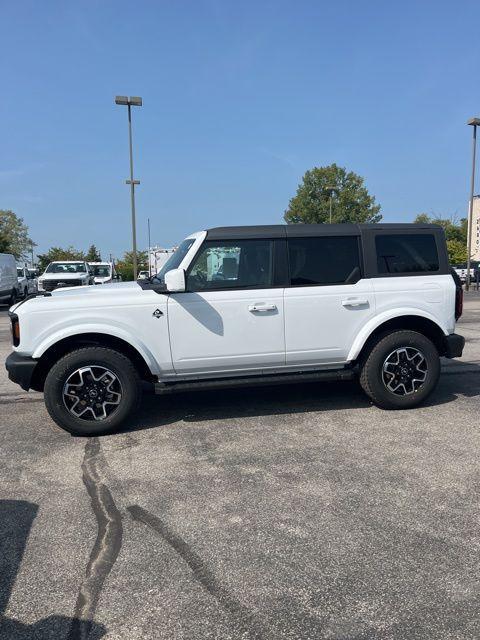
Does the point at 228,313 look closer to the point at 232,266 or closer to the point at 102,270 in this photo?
the point at 232,266

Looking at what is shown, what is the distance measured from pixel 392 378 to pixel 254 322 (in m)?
1.57

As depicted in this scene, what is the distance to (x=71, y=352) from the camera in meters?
4.64

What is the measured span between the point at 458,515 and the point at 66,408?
129 inches

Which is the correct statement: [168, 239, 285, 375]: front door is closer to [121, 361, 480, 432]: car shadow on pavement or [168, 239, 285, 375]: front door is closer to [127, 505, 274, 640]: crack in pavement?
[121, 361, 480, 432]: car shadow on pavement

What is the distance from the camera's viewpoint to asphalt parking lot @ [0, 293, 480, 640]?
89.4 inches

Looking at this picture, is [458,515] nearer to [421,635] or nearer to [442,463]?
[442,463]

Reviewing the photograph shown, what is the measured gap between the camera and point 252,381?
498 cm

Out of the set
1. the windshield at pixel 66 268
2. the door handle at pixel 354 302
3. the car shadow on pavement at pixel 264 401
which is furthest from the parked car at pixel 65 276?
the door handle at pixel 354 302

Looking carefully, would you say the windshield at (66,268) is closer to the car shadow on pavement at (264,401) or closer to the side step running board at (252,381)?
the car shadow on pavement at (264,401)

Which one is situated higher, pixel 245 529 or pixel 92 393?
pixel 92 393

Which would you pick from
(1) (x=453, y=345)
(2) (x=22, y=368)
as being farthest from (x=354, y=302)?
(2) (x=22, y=368)

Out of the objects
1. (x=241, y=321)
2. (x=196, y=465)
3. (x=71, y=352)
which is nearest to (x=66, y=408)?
(x=71, y=352)

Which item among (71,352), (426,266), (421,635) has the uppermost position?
(426,266)

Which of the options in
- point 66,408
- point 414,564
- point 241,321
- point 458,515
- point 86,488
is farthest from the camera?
point 241,321
